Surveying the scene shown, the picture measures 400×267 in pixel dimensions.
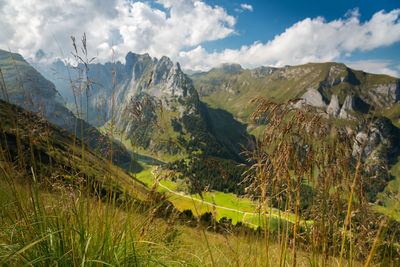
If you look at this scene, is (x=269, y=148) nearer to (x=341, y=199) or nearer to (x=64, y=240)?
(x=341, y=199)

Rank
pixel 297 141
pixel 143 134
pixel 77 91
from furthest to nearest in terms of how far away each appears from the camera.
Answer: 1. pixel 143 134
2. pixel 77 91
3. pixel 297 141

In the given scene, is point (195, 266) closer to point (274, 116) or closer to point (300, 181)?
point (300, 181)

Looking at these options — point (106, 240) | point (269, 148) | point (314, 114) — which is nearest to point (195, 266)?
point (106, 240)

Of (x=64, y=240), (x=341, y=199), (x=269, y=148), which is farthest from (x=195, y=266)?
(x=341, y=199)

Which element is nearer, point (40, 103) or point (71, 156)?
point (71, 156)

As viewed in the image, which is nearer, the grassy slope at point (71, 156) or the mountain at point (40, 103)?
the grassy slope at point (71, 156)

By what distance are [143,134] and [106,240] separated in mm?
2104

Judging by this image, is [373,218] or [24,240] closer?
[24,240]

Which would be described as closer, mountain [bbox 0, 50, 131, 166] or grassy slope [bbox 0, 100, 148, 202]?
grassy slope [bbox 0, 100, 148, 202]

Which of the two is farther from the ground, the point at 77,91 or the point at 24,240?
the point at 77,91

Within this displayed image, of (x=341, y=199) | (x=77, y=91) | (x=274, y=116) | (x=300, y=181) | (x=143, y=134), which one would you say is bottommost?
(x=341, y=199)

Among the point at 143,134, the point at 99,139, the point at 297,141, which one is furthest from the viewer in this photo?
the point at 143,134

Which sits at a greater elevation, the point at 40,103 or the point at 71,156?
the point at 40,103

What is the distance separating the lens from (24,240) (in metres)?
2.42
